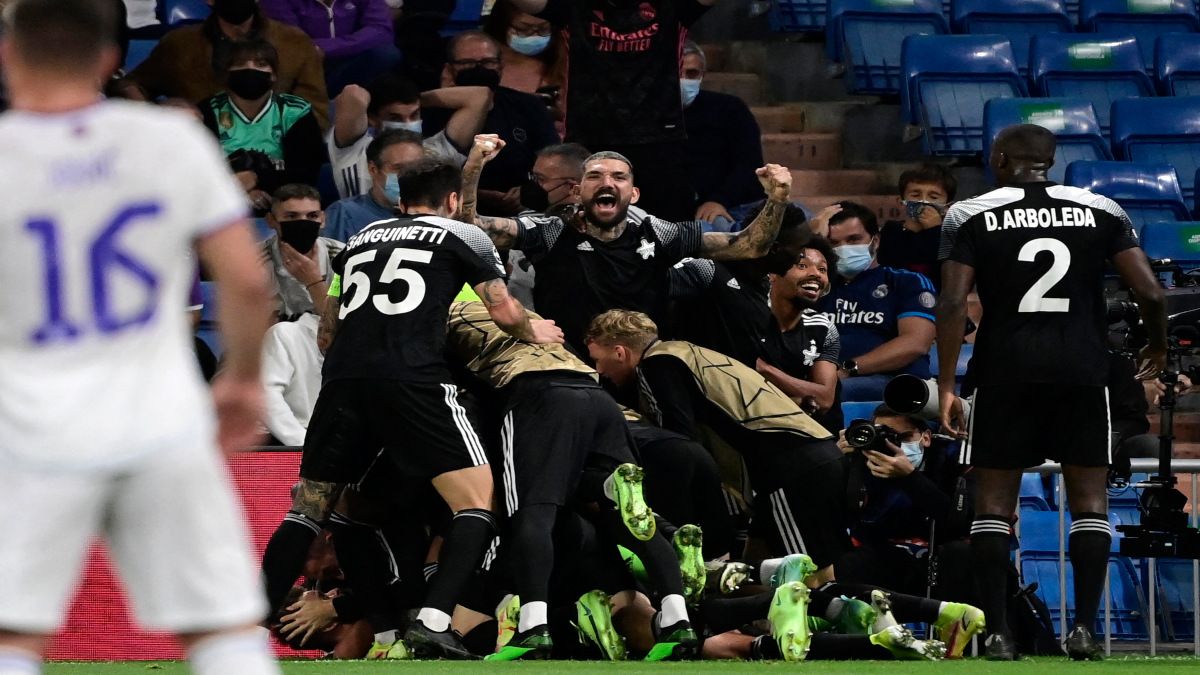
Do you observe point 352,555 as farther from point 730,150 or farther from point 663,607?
point 730,150

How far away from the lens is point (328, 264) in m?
9.45

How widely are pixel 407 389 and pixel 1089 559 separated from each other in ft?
9.28

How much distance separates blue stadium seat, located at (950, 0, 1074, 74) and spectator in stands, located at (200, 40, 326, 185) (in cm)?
576

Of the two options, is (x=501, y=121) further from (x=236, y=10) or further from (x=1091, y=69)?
(x=1091, y=69)

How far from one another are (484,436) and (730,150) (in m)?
3.64

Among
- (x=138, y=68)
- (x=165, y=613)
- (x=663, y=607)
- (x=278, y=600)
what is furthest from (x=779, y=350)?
(x=165, y=613)

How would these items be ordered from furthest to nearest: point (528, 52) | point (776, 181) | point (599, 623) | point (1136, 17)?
point (1136, 17), point (528, 52), point (776, 181), point (599, 623)

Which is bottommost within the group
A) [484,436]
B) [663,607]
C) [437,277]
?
[663,607]

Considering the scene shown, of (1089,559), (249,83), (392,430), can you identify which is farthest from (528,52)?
(1089,559)

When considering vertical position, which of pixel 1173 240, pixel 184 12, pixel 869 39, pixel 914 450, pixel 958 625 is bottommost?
pixel 958 625

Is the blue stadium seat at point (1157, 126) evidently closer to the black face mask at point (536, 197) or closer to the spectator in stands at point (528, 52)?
the spectator in stands at point (528, 52)

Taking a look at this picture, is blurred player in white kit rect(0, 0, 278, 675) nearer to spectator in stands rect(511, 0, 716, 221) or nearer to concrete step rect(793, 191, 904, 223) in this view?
spectator in stands rect(511, 0, 716, 221)

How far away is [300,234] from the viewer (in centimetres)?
936

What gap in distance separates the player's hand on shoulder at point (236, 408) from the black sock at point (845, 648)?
476 centimetres
